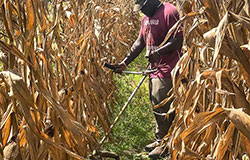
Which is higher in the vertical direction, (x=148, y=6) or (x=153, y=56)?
(x=148, y=6)

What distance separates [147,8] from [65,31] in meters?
0.76

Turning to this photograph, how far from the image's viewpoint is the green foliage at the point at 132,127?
3050 millimetres

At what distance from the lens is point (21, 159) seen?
1.17 metres

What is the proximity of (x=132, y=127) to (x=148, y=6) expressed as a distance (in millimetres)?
1373

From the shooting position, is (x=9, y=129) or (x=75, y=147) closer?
(x=9, y=129)

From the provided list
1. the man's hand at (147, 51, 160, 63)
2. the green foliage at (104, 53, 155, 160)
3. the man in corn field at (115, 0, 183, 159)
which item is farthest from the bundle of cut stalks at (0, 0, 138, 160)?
the green foliage at (104, 53, 155, 160)

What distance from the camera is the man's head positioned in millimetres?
2869

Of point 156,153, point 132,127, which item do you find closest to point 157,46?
point 156,153

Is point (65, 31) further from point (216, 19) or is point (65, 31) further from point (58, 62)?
→ point (216, 19)

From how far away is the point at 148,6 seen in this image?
2881 millimetres

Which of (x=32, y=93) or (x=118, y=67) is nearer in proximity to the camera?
(x=32, y=93)

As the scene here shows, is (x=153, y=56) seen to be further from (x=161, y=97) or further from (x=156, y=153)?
(x=156, y=153)

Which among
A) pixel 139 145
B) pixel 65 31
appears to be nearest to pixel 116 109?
pixel 139 145

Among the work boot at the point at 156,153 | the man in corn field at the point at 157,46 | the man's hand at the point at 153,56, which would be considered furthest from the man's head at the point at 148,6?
the work boot at the point at 156,153
